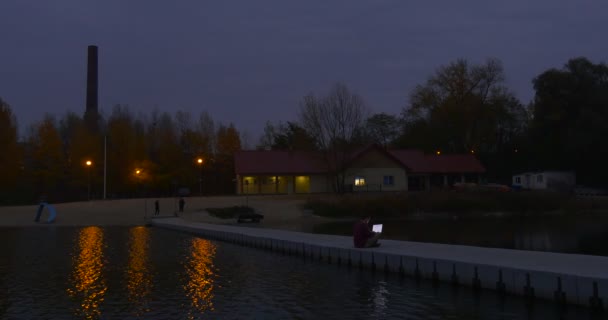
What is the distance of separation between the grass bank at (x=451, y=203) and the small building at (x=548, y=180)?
799 cm

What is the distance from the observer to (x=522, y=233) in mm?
34000

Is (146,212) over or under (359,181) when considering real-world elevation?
under

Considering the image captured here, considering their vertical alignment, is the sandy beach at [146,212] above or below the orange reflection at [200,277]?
above

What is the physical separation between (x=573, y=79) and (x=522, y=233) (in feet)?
126

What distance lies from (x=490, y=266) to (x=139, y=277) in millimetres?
10601

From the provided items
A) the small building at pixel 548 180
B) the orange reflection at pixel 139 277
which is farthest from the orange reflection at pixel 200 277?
the small building at pixel 548 180

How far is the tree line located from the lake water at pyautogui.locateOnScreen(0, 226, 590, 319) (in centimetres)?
3739

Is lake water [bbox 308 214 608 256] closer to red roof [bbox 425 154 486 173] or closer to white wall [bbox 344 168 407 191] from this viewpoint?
white wall [bbox 344 168 407 191]

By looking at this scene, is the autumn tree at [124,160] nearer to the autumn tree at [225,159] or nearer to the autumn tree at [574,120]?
the autumn tree at [225,159]

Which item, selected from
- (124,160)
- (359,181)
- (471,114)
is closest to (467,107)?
(471,114)

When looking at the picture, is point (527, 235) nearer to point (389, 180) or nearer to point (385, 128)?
point (389, 180)

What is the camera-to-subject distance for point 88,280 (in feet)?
59.3

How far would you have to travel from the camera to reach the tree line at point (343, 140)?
61.3 meters

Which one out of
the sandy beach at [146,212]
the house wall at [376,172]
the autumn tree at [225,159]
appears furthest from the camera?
the autumn tree at [225,159]
